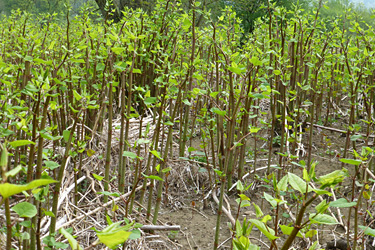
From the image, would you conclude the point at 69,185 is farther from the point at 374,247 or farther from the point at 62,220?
the point at 374,247

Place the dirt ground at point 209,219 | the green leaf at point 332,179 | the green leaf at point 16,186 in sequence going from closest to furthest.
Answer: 1. the green leaf at point 16,186
2. the green leaf at point 332,179
3. the dirt ground at point 209,219

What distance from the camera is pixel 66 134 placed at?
1.11m

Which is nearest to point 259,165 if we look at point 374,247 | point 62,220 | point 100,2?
point 374,247

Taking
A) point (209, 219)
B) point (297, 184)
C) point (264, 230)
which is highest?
point (297, 184)

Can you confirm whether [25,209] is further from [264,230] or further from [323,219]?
[323,219]

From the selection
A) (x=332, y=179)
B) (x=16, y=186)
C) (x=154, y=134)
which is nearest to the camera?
(x=16, y=186)

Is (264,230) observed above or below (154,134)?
above

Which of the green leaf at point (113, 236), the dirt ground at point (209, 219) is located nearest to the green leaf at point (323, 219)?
the green leaf at point (113, 236)

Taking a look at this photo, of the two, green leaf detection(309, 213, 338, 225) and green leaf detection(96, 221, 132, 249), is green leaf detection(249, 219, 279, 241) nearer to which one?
green leaf detection(309, 213, 338, 225)

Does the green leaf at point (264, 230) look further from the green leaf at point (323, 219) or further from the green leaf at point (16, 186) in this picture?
the green leaf at point (16, 186)

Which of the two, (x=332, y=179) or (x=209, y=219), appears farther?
(x=209, y=219)

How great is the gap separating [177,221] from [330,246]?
2.98 feet

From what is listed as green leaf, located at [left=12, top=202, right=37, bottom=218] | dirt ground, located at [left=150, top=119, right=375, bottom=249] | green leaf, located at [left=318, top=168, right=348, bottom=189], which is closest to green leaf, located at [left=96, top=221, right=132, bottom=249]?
green leaf, located at [left=12, top=202, right=37, bottom=218]

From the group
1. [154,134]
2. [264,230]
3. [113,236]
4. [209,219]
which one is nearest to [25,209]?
[113,236]
